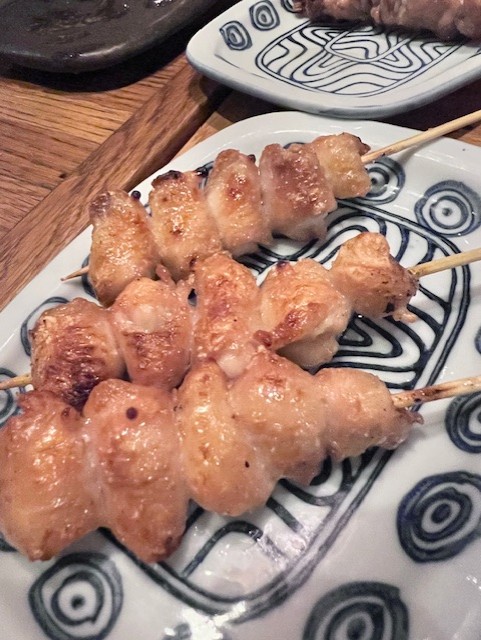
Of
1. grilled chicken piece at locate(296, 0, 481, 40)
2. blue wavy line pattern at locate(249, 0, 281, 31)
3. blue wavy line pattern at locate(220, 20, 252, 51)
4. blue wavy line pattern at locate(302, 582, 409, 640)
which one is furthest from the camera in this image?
blue wavy line pattern at locate(249, 0, 281, 31)

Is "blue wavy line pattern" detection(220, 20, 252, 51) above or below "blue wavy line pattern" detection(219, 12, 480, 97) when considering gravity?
above

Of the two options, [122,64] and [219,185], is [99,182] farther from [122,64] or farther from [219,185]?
[122,64]

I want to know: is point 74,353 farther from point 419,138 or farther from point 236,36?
point 236,36

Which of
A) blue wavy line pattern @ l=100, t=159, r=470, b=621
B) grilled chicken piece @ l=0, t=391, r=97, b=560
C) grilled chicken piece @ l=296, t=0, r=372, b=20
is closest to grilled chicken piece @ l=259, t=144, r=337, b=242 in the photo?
blue wavy line pattern @ l=100, t=159, r=470, b=621

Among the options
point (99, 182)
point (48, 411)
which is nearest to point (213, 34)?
point (99, 182)

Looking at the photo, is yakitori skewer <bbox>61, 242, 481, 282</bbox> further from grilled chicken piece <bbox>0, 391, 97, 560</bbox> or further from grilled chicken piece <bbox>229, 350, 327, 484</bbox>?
grilled chicken piece <bbox>0, 391, 97, 560</bbox>
